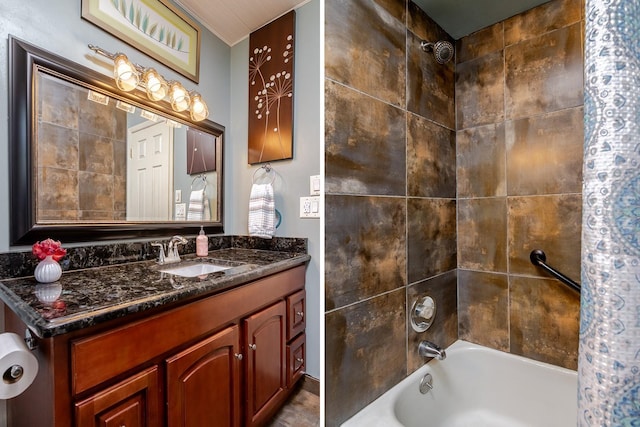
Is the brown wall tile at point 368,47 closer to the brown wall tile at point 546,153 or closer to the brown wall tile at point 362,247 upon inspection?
the brown wall tile at point 362,247

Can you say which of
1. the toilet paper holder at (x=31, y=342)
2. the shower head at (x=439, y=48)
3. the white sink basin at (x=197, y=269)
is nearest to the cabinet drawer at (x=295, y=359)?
the white sink basin at (x=197, y=269)

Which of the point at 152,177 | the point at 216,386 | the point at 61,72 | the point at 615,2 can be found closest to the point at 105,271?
the point at 152,177

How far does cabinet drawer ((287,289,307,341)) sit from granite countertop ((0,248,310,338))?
238 millimetres

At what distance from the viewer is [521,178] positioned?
118 cm

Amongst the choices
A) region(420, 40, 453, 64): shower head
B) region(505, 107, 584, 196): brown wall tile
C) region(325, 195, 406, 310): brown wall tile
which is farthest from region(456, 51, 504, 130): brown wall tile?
region(325, 195, 406, 310): brown wall tile

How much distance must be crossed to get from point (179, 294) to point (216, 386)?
0.43 meters

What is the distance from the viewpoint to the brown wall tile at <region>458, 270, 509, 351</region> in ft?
4.10

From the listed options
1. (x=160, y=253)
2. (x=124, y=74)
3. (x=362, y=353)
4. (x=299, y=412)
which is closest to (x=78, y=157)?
(x=124, y=74)

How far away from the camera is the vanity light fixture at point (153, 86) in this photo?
1195mm

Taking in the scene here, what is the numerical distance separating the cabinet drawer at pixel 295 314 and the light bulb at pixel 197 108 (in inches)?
45.2

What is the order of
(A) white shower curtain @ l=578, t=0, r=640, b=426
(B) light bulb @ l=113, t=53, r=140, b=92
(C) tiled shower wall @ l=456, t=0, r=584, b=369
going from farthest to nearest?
(B) light bulb @ l=113, t=53, r=140, b=92 → (C) tiled shower wall @ l=456, t=0, r=584, b=369 → (A) white shower curtain @ l=578, t=0, r=640, b=426

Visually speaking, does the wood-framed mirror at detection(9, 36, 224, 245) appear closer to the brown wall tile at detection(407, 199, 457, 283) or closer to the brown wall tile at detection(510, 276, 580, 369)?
the brown wall tile at detection(407, 199, 457, 283)

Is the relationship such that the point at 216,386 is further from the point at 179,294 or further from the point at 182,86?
the point at 182,86

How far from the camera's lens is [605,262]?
1.28 ft
